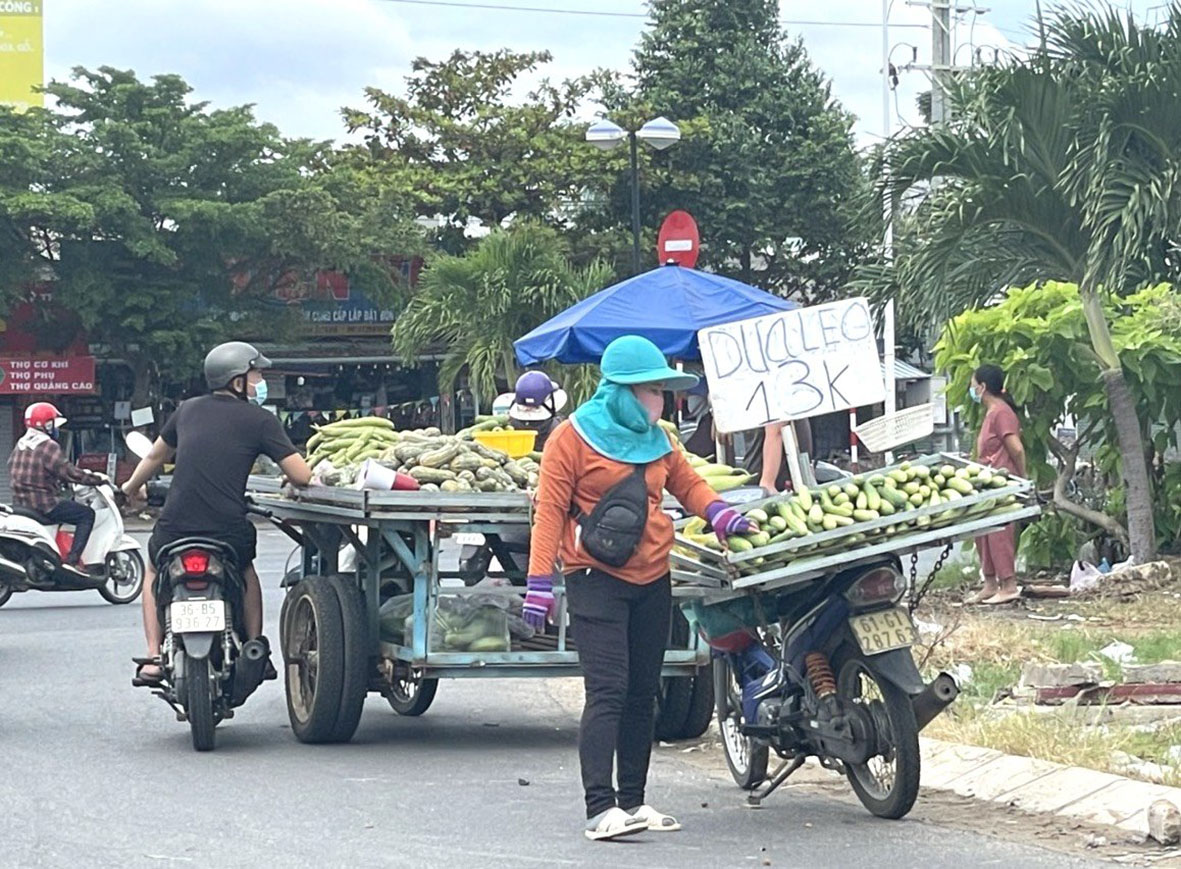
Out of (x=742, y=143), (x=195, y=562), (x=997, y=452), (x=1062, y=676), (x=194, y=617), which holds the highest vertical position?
(x=742, y=143)

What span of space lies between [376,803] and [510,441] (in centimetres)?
313

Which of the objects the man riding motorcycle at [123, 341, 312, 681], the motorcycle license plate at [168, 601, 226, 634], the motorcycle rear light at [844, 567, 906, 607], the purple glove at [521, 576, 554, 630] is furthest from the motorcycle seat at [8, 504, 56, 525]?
the motorcycle rear light at [844, 567, 906, 607]

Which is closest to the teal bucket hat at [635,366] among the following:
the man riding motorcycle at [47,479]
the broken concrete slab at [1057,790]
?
the broken concrete slab at [1057,790]

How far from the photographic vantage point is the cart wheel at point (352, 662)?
30.0ft

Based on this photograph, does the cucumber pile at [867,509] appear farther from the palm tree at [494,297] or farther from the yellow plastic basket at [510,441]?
the palm tree at [494,297]

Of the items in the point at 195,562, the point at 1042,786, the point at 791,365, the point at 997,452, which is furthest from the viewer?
the point at 997,452

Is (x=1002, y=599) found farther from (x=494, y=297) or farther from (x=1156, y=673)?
(x=494, y=297)

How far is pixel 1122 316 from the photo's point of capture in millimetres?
16844

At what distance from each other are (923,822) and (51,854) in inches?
124

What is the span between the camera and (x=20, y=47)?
131 ft

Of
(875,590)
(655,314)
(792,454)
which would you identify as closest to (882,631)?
(875,590)

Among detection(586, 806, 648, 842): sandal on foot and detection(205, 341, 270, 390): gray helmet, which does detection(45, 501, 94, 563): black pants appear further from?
detection(586, 806, 648, 842): sandal on foot

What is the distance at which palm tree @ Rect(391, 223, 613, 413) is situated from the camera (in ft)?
103

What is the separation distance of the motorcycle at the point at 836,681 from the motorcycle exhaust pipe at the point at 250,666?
238cm
